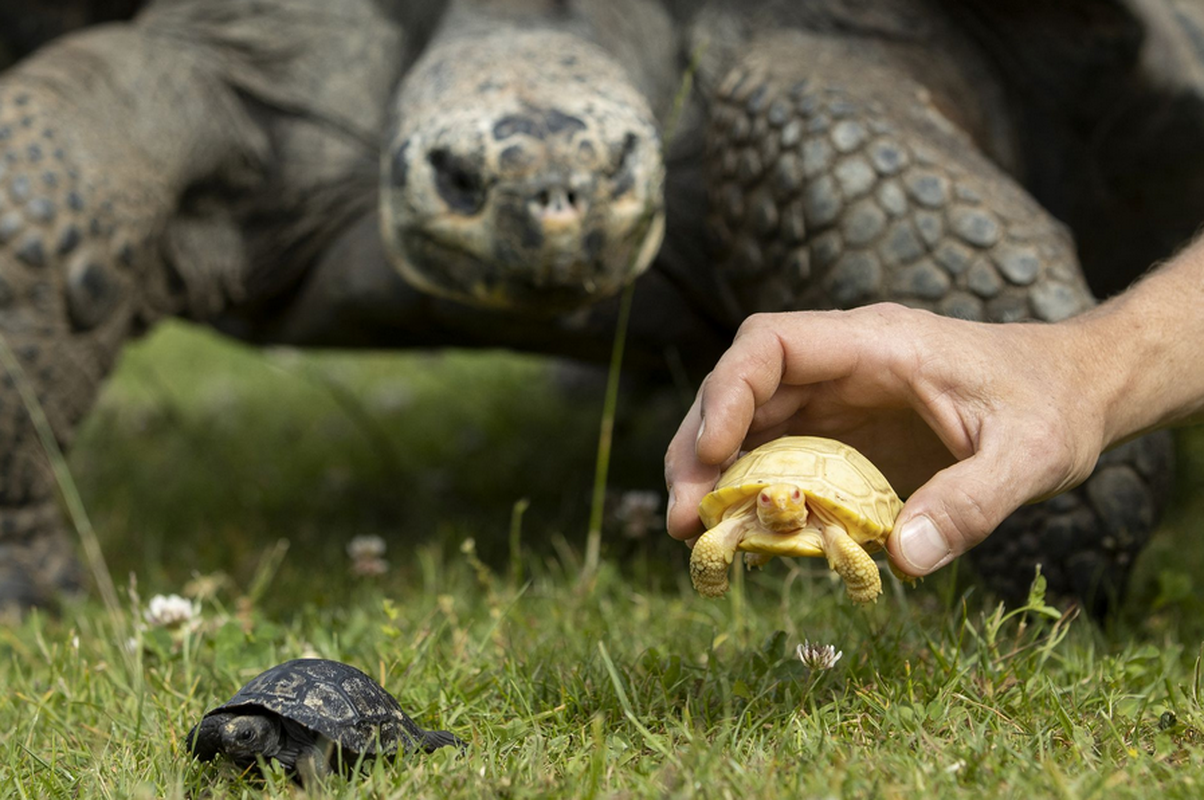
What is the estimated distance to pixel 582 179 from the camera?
1.90 m

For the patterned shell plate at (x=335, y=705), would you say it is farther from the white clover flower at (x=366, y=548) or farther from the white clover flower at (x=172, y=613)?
the white clover flower at (x=366, y=548)

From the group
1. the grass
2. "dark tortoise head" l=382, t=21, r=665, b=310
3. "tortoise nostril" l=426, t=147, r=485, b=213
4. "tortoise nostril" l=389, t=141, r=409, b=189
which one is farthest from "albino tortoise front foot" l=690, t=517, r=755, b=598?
"tortoise nostril" l=389, t=141, r=409, b=189

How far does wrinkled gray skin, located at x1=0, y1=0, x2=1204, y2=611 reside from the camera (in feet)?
6.48

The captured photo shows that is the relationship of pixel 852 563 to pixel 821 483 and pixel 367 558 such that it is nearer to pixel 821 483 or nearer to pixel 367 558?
pixel 821 483

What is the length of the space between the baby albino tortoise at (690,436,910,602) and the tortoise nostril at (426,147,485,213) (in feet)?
2.70

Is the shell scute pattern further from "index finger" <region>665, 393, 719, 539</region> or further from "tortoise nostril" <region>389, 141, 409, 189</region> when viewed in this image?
"tortoise nostril" <region>389, 141, 409, 189</region>

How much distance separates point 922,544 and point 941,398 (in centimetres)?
17

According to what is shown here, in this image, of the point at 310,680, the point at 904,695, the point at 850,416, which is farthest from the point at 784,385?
the point at 310,680

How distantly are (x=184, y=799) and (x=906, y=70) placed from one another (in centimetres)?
190

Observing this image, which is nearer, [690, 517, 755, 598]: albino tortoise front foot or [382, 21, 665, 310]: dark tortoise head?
[690, 517, 755, 598]: albino tortoise front foot

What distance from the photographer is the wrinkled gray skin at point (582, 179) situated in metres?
1.98

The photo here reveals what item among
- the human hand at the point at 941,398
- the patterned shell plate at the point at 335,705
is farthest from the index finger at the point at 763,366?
the patterned shell plate at the point at 335,705

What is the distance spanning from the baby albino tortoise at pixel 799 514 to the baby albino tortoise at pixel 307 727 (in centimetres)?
37

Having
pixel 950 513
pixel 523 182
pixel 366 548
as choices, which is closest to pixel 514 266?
pixel 523 182
